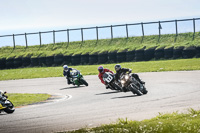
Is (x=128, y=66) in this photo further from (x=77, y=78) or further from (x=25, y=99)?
(x=25, y=99)

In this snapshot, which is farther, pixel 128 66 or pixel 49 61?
pixel 49 61

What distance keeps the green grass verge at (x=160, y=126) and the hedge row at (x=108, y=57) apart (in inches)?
959

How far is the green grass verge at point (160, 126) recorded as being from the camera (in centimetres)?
872

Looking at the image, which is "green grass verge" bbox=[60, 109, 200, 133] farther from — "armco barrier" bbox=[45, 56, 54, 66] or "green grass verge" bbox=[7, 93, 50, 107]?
"armco barrier" bbox=[45, 56, 54, 66]

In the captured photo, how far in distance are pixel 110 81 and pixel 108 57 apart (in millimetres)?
17882

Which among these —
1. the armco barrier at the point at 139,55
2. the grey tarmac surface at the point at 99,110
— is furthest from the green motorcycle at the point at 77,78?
the armco barrier at the point at 139,55

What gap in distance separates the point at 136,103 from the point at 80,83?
31.5ft

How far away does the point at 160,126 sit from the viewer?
9133 mm

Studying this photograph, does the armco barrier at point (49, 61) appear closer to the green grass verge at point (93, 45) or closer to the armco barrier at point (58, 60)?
the armco barrier at point (58, 60)

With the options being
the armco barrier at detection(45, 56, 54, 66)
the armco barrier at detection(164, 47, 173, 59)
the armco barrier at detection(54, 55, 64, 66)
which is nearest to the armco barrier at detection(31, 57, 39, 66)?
the armco barrier at detection(45, 56, 54, 66)

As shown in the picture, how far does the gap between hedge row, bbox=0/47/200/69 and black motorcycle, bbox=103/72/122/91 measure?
1540 centimetres

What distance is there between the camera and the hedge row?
34.5 meters

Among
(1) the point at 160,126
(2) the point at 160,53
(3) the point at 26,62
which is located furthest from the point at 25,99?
(3) the point at 26,62

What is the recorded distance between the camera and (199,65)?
29.7m
